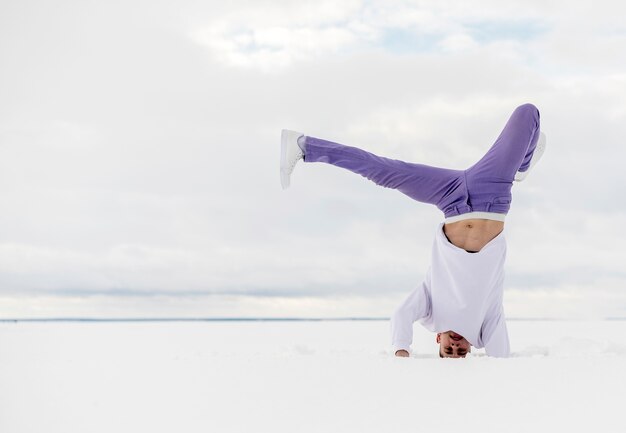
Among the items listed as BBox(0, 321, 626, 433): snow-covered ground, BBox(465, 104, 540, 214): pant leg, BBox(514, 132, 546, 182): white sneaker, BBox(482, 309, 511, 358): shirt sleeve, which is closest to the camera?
BBox(0, 321, 626, 433): snow-covered ground

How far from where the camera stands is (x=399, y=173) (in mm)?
A: 3523

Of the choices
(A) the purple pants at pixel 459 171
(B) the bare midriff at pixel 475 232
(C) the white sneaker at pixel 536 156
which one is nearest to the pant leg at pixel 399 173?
(A) the purple pants at pixel 459 171

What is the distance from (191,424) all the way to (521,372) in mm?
1332

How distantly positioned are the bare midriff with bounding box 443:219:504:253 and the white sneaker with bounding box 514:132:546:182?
0.59 meters

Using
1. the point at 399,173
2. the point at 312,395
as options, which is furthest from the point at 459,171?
the point at 312,395

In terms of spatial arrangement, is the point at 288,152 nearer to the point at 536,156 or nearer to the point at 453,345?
→ the point at 453,345

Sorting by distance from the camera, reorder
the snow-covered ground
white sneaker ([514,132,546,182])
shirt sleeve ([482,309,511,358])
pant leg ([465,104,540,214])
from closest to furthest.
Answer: the snow-covered ground → pant leg ([465,104,540,214]) → shirt sleeve ([482,309,511,358]) → white sneaker ([514,132,546,182])

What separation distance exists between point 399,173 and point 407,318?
805 millimetres

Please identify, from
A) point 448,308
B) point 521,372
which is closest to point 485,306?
point 448,308

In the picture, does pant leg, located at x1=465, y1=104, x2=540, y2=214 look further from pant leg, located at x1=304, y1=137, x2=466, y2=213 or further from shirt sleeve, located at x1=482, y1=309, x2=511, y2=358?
shirt sleeve, located at x1=482, y1=309, x2=511, y2=358

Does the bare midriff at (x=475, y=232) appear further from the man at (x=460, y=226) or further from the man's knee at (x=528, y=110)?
the man's knee at (x=528, y=110)

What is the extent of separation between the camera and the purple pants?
134 inches

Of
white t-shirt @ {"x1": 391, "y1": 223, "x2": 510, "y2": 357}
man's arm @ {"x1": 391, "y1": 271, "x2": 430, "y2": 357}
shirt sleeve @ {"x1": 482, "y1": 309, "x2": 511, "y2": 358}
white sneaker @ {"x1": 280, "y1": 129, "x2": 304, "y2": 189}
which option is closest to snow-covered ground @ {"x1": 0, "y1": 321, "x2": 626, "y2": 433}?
man's arm @ {"x1": 391, "y1": 271, "x2": 430, "y2": 357}

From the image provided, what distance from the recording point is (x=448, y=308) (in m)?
3.51
